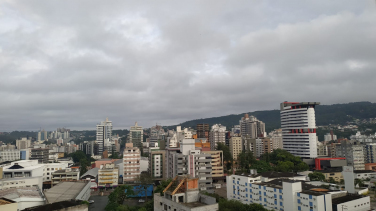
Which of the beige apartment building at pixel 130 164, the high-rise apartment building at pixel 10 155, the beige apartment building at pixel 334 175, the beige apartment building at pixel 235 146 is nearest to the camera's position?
the beige apartment building at pixel 334 175

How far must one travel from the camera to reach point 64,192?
30.4m

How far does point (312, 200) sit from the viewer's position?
22312mm

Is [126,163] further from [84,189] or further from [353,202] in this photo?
[353,202]

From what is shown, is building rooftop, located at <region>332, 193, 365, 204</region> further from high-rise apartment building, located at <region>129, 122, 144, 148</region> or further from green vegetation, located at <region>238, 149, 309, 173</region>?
high-rise apartment building, located at <region>129, 122, 144, 148</region>

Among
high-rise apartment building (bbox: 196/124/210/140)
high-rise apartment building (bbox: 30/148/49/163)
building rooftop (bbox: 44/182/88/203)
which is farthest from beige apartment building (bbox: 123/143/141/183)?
high-rise apartment building (bbox: 196/124/210/140)

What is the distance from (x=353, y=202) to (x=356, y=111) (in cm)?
19804

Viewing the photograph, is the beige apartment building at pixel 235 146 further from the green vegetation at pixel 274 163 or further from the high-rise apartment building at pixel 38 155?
the high-rise apartment building at pixel 38 155

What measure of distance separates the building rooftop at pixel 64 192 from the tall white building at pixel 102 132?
262ft

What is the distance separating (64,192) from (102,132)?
93324 millimetres

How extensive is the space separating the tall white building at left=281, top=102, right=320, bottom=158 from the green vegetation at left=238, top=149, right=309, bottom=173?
324 inches

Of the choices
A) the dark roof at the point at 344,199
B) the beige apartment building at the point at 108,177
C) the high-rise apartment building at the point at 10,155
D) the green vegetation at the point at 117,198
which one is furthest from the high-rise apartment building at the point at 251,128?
the dark roof at the point at 344,199

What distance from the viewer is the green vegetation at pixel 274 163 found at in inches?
2015

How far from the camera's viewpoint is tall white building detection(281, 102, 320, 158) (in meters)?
65.9


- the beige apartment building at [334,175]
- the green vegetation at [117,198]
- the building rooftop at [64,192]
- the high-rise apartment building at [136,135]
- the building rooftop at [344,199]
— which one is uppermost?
the high-rise apartment building at [136,135]
